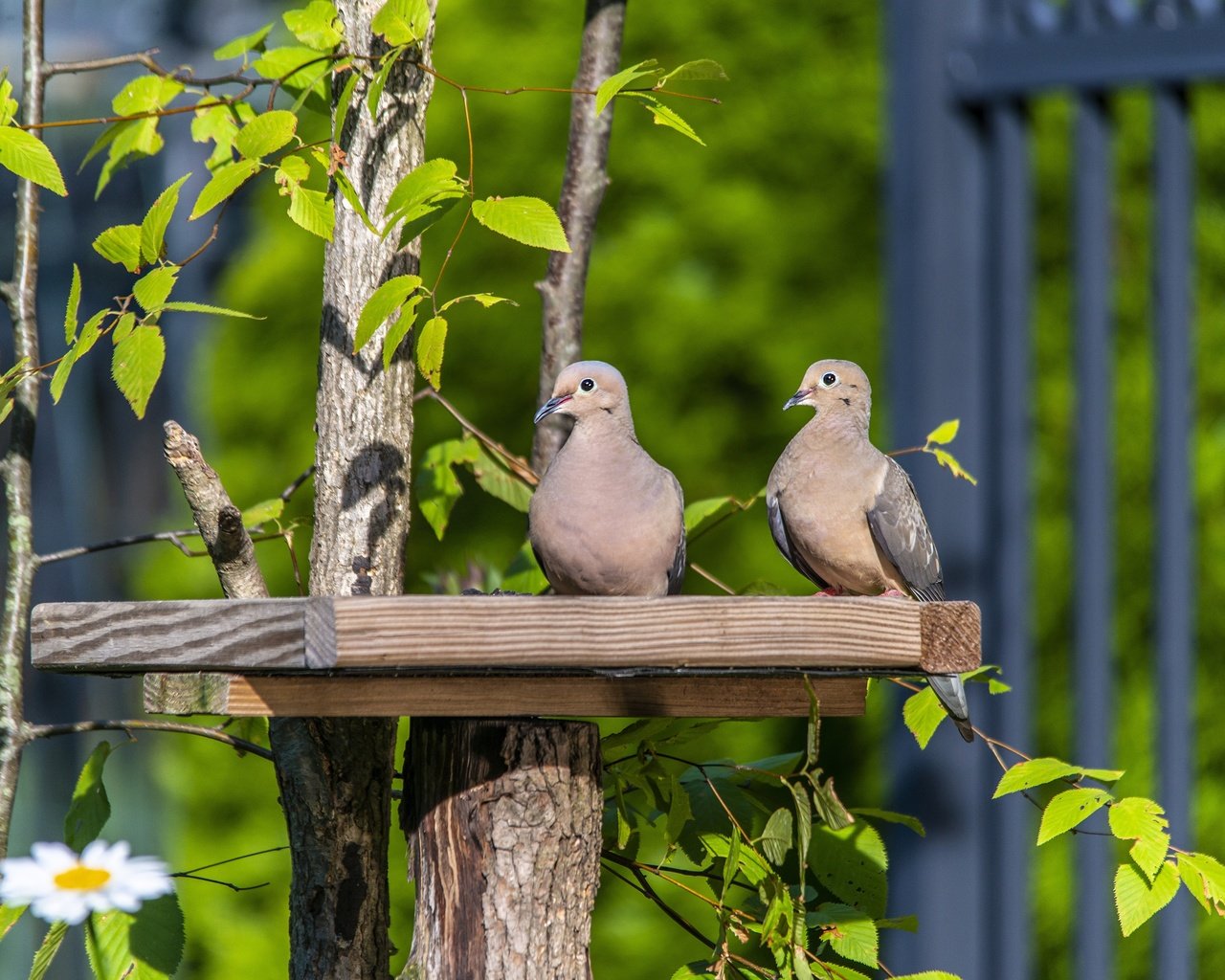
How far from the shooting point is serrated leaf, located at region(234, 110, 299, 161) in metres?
1.93

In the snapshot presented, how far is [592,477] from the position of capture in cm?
201

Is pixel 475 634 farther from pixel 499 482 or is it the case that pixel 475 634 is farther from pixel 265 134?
pixel 499 482

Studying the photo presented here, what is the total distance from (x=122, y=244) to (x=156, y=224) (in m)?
0.08

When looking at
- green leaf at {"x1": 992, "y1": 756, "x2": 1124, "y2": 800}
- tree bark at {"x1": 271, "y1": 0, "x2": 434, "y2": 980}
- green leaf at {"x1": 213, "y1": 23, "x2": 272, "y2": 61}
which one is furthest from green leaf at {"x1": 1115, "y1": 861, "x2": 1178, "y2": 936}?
green leaf at {"x1": 213, "y1": 23, "x2": 272, "y2": 61}

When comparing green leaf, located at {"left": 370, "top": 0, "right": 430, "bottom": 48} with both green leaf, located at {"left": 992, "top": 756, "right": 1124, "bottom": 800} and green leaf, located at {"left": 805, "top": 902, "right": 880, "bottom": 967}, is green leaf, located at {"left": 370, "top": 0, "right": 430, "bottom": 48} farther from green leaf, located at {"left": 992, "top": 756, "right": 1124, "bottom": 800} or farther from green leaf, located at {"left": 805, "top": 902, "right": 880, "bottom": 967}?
green leaf, located at {"left": 805, "top": 902, "right": 880, "bottom": 967}

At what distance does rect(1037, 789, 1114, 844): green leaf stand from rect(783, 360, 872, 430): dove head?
699mm

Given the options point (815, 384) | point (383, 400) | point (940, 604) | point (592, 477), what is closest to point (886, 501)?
point (815, 384)

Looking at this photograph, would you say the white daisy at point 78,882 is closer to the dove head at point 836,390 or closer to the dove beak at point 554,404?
the dove beak at point 554,404

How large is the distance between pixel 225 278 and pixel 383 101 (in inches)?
78.2

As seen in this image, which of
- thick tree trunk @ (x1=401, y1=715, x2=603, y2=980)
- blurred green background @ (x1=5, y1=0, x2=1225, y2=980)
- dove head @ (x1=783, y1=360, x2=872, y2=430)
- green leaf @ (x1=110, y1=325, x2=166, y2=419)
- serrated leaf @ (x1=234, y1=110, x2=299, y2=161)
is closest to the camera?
green leaf @ (x1=110, y1=325, x2=166, y2=419)

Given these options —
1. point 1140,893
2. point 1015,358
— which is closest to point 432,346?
point 1140,893

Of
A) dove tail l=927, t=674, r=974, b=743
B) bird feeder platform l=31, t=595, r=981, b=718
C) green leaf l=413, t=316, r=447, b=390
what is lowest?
dove tail l=927, t=674, r=974, b=743

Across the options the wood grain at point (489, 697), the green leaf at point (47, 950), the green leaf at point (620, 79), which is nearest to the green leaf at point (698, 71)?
the green leaf at point (620, 79)

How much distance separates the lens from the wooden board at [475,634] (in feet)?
5.43
